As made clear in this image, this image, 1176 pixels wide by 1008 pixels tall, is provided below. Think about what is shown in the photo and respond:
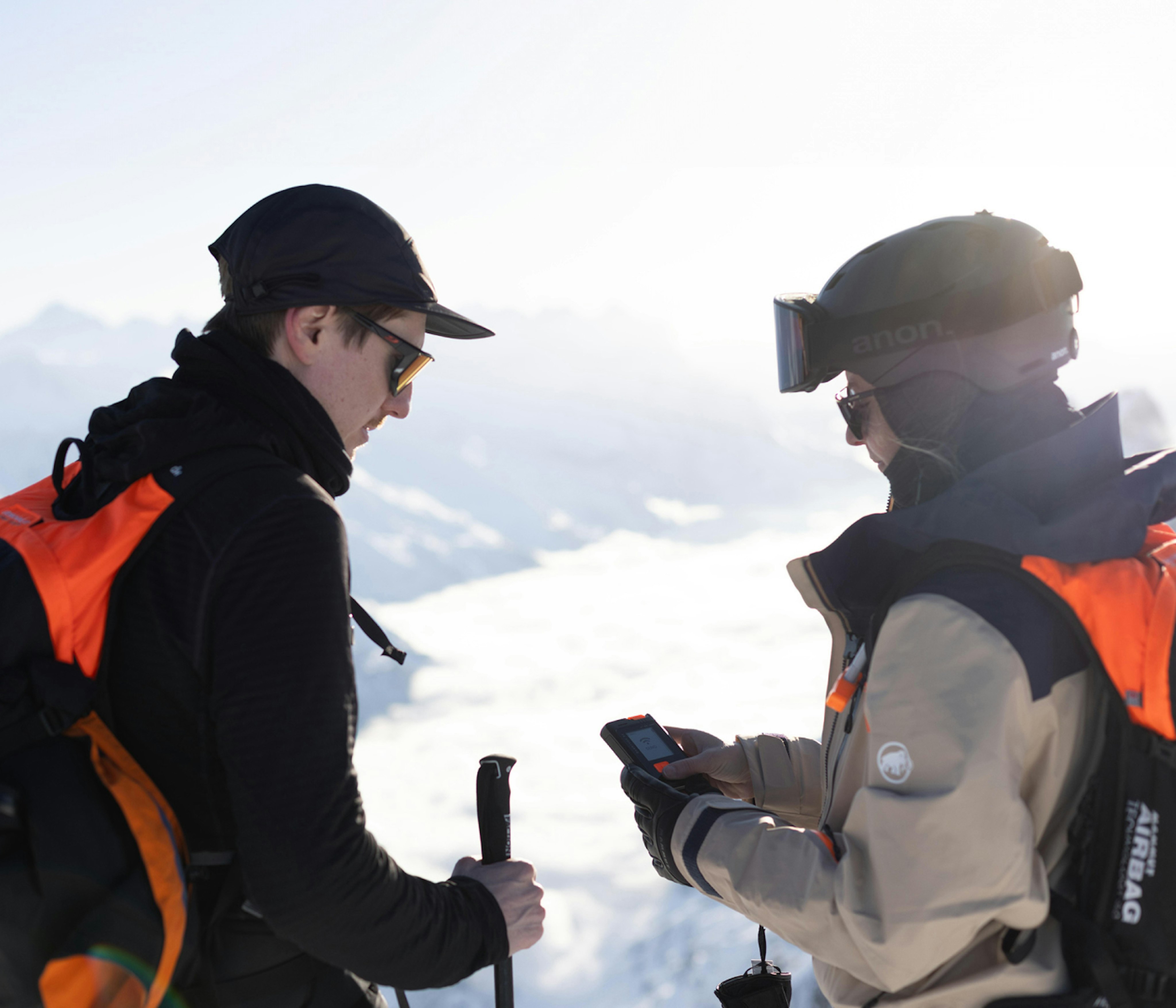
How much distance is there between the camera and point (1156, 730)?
1561 millimetres

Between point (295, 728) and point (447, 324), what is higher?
point (447, 324)

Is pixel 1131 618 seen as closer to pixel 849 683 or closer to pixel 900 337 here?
pixel 849 683

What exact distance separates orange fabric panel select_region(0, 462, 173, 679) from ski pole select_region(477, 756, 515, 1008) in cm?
92

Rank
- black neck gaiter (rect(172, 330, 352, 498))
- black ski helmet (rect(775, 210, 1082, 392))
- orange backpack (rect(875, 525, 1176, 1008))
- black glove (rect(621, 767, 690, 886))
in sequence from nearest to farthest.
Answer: orange backpack (rect(875, 525, 1176, 1008)) → black neck gaiter (rect(172, 330, 352, 498)) → black ski helmet (rect(775, 210, 1082, 392)) → black glove (rect(621, 767, 690, 886))

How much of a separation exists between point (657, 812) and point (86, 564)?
4.71 ft

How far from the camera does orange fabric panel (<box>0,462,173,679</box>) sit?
1.54 meters

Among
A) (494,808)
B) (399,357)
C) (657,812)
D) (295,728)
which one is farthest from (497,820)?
(399,357)

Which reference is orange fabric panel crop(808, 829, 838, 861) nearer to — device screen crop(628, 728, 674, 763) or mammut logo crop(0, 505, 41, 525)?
device screen crop(628, 728, 674, 763)

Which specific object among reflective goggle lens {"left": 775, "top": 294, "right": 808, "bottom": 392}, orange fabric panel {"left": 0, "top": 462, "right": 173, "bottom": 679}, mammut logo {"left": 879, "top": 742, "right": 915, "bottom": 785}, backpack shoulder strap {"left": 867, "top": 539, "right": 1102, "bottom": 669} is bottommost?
mammut logo {"left": 879, "top": 742, "right": 915, "bottom": 785}

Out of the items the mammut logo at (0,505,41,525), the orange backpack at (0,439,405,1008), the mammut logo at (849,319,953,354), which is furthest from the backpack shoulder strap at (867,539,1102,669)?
the mammut logo at (0,505,41,525)

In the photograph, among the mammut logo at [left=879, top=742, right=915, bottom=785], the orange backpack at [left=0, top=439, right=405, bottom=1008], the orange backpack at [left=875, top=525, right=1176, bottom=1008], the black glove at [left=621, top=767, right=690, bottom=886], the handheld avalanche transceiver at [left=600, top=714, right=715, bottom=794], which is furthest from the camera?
the handheld avalanche transceiver at [left=600, top=714, right=715, bottom=794]

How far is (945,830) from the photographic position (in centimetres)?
160

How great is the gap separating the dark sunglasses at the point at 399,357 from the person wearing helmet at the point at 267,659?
56 millimetres

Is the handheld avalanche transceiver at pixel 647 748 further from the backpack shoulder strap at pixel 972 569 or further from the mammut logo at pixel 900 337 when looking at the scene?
the mammut logo at pixel 900 337
